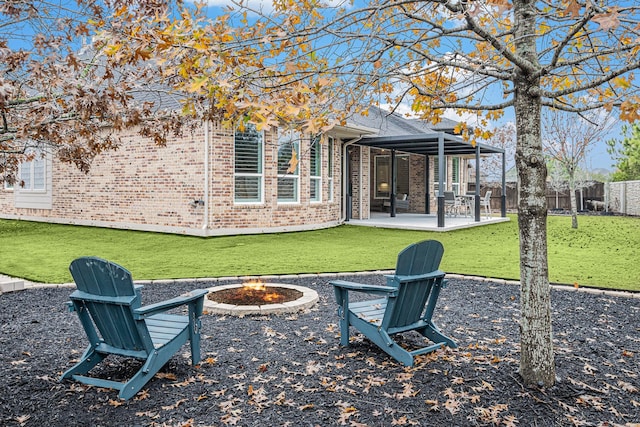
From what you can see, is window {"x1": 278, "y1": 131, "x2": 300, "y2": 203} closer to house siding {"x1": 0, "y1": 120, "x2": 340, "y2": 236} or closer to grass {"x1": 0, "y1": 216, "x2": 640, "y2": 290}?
house siding {"x1": 0, "y1": 120, "x2": 340, "y2": 236}

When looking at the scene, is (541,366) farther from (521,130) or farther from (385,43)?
(385,43)

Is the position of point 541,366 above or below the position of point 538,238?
below

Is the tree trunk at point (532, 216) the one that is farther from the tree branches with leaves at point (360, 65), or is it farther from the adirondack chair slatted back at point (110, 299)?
the adirondack chair slatted back at point (110, 299)

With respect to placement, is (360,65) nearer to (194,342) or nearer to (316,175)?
(194,342)

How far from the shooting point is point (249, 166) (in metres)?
12.8

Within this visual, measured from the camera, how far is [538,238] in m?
3.10

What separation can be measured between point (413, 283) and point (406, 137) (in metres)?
12.7

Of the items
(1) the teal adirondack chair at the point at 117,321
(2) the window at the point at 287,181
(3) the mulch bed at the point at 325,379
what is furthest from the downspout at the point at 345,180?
(1) the teal adirondack chair at the point at 117,321

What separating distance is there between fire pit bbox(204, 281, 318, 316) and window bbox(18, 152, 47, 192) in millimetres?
14885

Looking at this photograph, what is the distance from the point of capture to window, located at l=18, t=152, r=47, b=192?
1739 centimetres

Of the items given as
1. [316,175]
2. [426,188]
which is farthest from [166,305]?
[426,188]

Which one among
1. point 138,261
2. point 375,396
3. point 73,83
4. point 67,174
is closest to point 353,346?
point 375,396

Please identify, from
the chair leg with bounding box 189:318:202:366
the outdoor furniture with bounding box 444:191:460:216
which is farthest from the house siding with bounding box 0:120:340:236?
the chair leg with bounding box 189:318:202:366

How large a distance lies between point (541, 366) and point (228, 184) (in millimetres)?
10127
